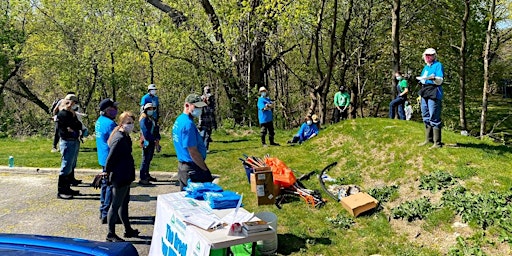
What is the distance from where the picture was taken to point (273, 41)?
1991 cm

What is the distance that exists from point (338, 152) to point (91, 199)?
5948mm

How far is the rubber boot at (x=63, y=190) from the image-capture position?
8.41 metres

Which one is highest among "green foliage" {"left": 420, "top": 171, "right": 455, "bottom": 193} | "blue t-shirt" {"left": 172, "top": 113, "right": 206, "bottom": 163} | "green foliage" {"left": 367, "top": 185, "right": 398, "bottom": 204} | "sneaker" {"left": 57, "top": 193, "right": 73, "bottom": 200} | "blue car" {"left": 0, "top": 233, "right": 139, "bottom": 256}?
"blue t-shirt" {"left": 172, "top": 113, "right": 206, "bottom": 163}

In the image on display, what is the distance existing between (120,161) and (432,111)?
579 centimetres

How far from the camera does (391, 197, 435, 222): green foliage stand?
6.42 m

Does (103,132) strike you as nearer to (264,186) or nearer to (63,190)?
(63,190)

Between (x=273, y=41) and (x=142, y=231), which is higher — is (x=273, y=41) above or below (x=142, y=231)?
above

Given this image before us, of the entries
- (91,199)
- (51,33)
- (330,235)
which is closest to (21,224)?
(91,199)

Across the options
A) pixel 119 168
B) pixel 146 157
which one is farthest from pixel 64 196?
pixel 119 168

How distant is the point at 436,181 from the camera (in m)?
7.12

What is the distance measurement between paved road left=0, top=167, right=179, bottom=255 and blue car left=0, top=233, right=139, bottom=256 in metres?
2.57

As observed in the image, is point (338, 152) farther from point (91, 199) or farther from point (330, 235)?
point (91, 199)

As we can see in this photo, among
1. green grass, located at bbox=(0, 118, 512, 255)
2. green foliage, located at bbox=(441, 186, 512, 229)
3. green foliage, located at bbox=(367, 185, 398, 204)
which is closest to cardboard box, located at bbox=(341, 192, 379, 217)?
green grass, located at bbox=(0, 118, 512, 255)

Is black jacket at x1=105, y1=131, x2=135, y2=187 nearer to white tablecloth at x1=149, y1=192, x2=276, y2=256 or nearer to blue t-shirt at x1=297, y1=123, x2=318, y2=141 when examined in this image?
white tablecloth at x1=149, y1=192, x2=276, y2=256
